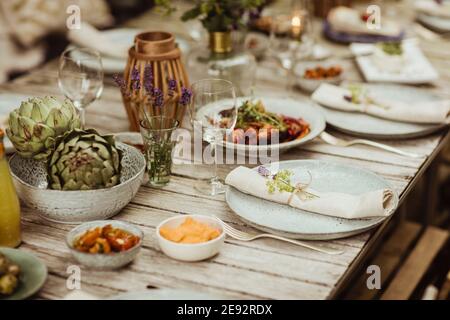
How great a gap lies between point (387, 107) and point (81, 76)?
2.85 feet

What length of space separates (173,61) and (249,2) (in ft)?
1.20

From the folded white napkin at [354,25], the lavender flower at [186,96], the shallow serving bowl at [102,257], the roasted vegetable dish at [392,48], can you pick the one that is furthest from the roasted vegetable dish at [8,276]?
the folded white napkin at [354,25]

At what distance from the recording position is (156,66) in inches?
76.2

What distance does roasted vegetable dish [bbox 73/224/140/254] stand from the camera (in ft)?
4.56

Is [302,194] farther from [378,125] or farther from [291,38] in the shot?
[291,38]

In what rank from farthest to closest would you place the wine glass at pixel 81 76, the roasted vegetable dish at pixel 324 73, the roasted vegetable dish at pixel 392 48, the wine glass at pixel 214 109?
the roasted vegetable dish at pixel 392 48 < the roasted vegetable dish at pixel 324 73 < the wine glass at pixel 81 76 < the wine glass at pixel 214 109

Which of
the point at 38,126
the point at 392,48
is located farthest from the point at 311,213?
the point at 392,48

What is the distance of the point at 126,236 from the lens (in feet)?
4.72

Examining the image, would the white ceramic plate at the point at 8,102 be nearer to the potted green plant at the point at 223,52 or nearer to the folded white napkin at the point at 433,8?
the potted green plant at the point at 223,52

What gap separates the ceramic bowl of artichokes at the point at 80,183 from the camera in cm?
→ 149

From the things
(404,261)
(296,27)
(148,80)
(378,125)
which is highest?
(148,80)

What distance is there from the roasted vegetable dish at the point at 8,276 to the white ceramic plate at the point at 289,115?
67cm

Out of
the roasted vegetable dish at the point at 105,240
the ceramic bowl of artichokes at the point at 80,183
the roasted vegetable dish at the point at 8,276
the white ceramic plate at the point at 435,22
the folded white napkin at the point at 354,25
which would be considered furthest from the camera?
the white ceramic plate at the point at 435,22
